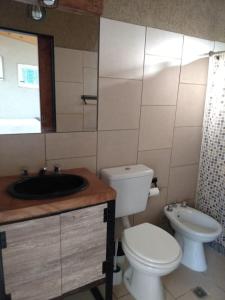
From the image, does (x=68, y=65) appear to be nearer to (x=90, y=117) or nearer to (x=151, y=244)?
(x=90, y=117)

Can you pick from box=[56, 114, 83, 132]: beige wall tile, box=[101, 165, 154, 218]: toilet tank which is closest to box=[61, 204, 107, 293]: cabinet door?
box=[101, 165, 154, 218]: toilet tank

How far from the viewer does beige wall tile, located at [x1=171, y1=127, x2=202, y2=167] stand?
223 cm

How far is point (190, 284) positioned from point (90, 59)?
1.94 metres

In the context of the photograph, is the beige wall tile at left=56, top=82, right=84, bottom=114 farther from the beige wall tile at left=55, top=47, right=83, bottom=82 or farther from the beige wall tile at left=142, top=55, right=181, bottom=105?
the beige wall tile at left=142, top=55, right=181, bottom=105

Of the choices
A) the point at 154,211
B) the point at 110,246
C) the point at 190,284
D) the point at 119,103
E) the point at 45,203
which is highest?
the point at 119,103

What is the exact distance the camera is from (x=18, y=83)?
148 centimetres

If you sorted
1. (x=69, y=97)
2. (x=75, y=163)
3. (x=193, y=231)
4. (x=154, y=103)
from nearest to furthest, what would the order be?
(x=69, y=97), (x=75, y=163), (x=193, y=231), (x=154, y=103)

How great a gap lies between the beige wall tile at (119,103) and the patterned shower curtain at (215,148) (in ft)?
2.71

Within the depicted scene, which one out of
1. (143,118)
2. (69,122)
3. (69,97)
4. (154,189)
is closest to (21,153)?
(69,122)

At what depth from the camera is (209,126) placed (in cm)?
230

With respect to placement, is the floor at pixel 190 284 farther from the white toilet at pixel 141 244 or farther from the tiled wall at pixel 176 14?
the tiled wall at pixel 176 14

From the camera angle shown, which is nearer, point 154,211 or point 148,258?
point 148,258

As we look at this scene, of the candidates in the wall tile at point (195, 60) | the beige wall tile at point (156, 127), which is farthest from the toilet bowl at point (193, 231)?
the wall tile at point (195, 60)

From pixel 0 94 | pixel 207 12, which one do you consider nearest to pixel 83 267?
pixel 0 94
